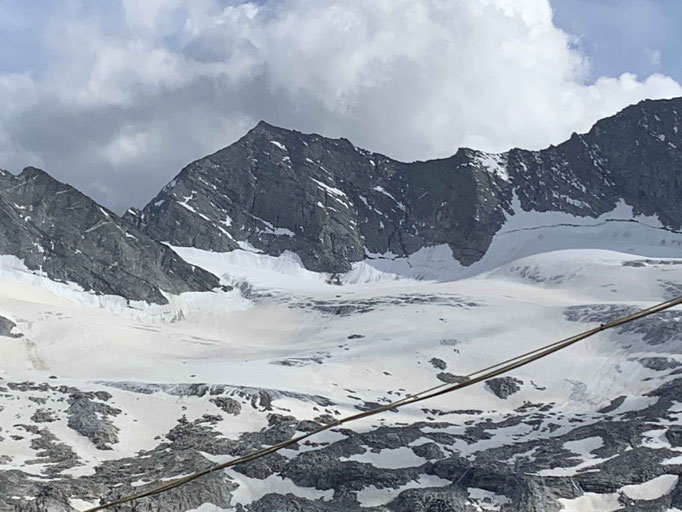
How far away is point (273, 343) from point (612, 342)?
73.6m

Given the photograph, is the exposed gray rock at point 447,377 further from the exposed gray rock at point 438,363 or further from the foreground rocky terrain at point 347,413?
the exposed gray rock at point 438,363

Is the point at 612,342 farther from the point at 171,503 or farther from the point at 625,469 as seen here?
the point at 171,503

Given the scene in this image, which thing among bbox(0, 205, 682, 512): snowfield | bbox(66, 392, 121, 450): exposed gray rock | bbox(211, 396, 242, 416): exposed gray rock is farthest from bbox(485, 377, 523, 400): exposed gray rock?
bbox(66, 392, 121, 450): exposed gray rock

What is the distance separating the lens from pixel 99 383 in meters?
135

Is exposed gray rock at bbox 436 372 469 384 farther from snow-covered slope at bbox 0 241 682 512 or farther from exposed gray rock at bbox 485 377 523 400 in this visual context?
exposed gray rock at bbox 485 377 523 400

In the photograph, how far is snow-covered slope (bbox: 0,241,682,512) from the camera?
94.1 m

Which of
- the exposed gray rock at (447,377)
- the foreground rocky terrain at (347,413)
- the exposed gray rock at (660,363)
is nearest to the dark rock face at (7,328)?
the foreground rocky terrain at (347,413)

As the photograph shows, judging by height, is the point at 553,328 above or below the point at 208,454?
above

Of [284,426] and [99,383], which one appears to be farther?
[99,383]

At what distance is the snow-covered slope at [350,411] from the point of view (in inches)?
3703

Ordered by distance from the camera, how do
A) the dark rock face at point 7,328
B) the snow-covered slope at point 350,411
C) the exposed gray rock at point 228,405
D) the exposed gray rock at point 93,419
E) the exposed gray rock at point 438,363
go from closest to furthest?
the snow-covered slope at point 350,411, the exposed gray rock at point 93,419, the exposed gray rock at point 228,405, the exposed gray rock at point 438,363, the dark rock face at point 7,328

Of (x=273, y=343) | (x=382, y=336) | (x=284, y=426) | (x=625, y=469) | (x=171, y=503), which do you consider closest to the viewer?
(x=171, y=503)

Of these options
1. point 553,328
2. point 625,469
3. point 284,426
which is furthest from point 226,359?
point 625,469

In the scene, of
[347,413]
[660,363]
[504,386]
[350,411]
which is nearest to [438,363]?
[504,386]
